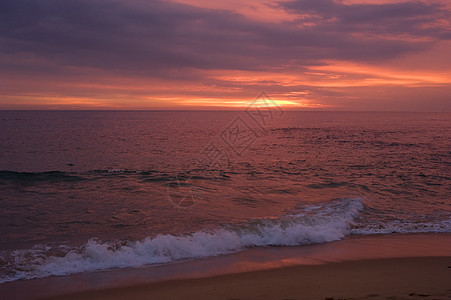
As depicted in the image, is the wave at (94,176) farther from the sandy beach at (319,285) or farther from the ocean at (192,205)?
the sandy beach at (319,285)

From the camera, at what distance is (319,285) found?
19.8 feet

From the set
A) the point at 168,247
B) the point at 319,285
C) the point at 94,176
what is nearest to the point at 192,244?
the point at 168,247

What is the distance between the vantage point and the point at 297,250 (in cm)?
857

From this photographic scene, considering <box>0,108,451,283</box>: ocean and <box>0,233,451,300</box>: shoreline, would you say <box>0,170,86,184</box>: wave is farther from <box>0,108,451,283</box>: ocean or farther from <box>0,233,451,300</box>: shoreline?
<box>0,233,451,300</box>: shoreline

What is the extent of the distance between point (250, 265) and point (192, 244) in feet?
5.39

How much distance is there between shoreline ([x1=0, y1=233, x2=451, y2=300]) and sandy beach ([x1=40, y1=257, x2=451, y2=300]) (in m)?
0.05

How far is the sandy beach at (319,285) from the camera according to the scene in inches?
217

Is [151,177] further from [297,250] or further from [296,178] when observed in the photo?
[297,250]

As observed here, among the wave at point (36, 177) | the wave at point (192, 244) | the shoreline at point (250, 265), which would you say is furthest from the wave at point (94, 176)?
the shoreline at point (250, 265)

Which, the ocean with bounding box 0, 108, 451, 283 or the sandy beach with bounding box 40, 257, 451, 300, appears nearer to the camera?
the sandy beach with bounding box 40, 257, 451, 300

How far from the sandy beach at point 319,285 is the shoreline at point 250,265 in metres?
0.05

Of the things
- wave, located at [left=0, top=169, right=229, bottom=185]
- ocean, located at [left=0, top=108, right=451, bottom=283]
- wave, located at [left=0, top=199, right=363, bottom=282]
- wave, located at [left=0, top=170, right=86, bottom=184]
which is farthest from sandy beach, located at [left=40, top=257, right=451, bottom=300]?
wave, located at [left=0, top=170, right=86, bottom=184]

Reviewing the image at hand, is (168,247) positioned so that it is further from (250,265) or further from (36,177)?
(36,177)

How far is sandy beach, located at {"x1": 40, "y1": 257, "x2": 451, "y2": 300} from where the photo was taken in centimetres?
552
